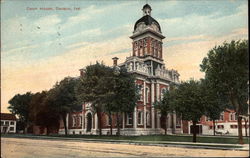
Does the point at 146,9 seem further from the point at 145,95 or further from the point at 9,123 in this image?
the point at 9,123

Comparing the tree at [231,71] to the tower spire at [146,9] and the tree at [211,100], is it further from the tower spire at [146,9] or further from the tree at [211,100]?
the tower spire at [146,9]

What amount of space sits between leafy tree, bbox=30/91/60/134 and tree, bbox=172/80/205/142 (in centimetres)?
1794

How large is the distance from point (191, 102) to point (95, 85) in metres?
10.3

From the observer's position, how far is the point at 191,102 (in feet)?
68.6

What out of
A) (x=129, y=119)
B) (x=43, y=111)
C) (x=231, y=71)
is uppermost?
(x=231, y=71)

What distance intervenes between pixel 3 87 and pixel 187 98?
13451 millimetres

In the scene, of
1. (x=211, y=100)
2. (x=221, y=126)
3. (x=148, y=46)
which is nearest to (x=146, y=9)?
(x=211, y=100)

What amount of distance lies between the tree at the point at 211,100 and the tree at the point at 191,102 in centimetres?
37

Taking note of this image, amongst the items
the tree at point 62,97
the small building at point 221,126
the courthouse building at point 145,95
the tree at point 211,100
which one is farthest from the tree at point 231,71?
the tree at point 62,97

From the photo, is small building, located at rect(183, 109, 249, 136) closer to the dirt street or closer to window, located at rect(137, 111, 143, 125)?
window, located at rect(137, 111, 143, 125)

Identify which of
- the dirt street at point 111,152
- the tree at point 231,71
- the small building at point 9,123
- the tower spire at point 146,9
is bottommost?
the small building at point 9,123

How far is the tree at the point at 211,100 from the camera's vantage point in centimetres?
1856

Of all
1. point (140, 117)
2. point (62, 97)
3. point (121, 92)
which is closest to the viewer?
point (121, 92)

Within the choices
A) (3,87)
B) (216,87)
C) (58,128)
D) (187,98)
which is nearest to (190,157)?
(216,87)
